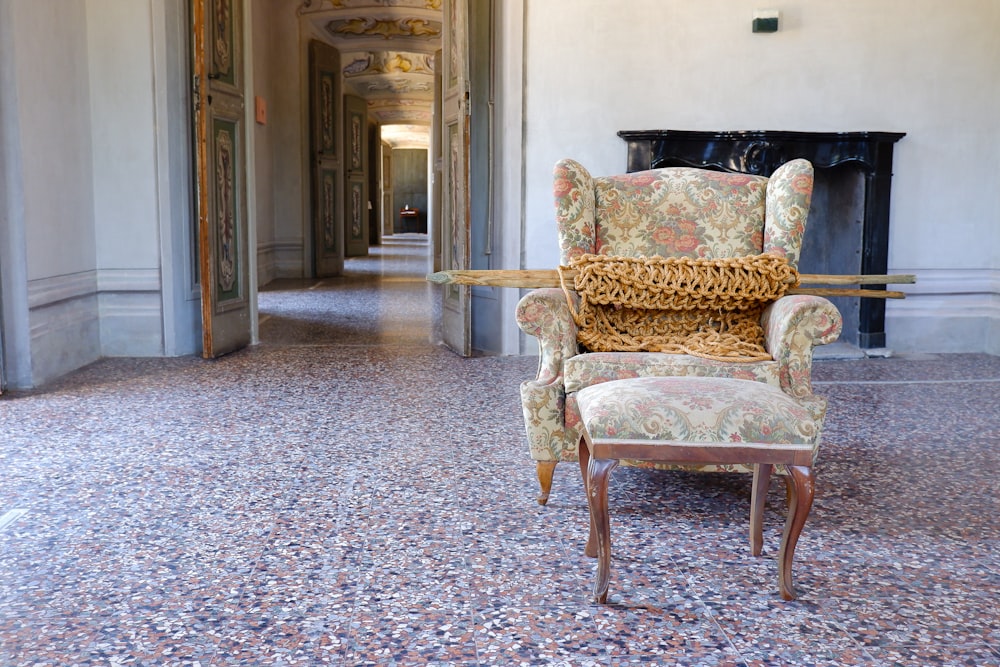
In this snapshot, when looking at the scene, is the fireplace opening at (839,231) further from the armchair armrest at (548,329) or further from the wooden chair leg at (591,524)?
the wooden chair leg at (591,524)

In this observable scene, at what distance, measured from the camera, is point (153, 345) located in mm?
5090

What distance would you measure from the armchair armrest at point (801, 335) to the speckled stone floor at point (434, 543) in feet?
1.21

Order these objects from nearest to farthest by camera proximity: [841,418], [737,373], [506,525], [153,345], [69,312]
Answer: [506,525] < [737,373] < [841,418] < [69,312] < [153,345]

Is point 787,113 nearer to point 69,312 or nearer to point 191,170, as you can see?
point 191,170

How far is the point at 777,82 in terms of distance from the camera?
527cm

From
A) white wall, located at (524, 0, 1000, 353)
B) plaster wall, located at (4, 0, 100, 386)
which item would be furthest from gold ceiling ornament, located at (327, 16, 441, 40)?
plaster wall, located at (4, 0, 100, 386)

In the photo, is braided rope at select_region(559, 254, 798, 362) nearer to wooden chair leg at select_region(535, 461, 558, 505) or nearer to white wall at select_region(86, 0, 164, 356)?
wooden chair leg at select_region(535, 461, 558, 505)

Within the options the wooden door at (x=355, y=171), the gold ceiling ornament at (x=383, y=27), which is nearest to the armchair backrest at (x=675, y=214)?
the gold ceiling ornament at (x=383, y=27)

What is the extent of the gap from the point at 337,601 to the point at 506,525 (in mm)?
622

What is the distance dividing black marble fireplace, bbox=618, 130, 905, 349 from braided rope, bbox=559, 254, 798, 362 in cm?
236

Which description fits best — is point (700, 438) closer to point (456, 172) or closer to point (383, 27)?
point (456, 172)

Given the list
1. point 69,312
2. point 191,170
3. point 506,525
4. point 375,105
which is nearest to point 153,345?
point 69,312

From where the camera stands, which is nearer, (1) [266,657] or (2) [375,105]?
(1) [266,657]

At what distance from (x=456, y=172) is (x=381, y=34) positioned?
5.86m
